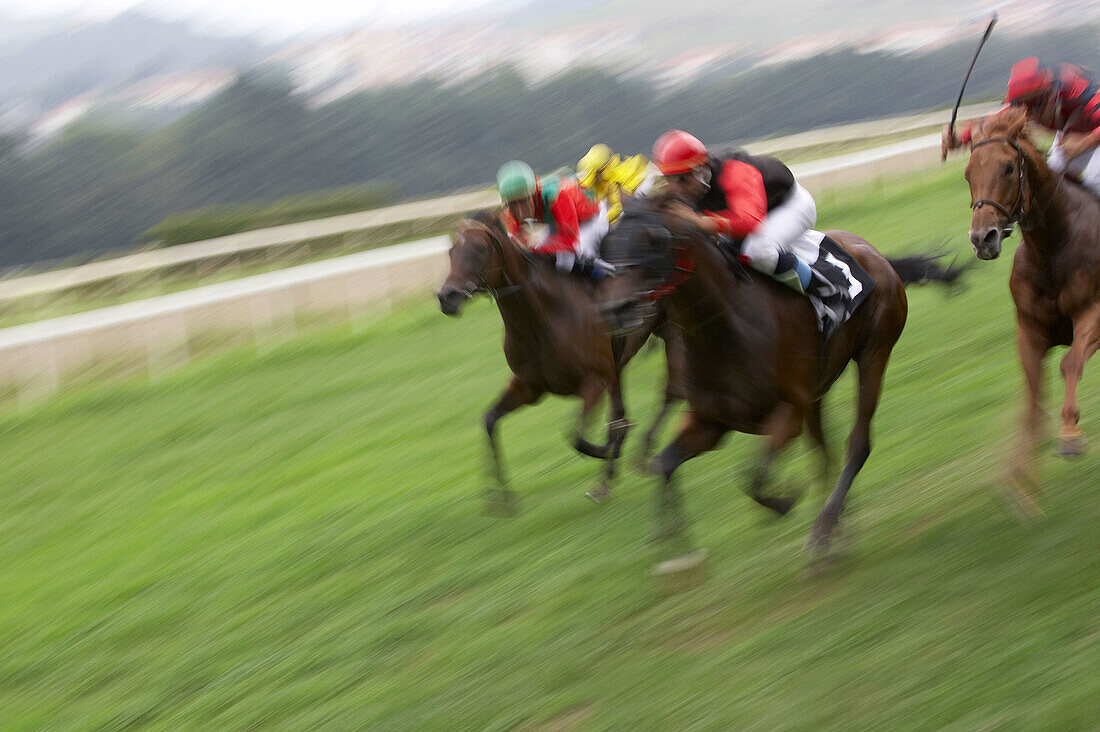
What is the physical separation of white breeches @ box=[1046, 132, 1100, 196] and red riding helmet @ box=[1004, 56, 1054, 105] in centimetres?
25

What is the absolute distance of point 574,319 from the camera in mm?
5312

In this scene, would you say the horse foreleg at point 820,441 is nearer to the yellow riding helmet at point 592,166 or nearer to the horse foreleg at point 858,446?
the horse foreleg at point 858,446

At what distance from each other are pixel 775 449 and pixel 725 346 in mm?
343

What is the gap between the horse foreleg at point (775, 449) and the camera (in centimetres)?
384

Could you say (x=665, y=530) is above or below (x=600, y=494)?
above

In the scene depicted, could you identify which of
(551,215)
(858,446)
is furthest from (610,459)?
(858,446)

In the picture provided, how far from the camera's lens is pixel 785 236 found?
13.9 ft

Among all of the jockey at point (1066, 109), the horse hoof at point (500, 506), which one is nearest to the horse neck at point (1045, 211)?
the jockey at point (1066, 109)

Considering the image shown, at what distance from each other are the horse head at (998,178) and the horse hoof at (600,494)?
196cm

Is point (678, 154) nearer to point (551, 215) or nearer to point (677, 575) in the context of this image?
point (677, 575)

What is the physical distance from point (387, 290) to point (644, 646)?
7.30 metres

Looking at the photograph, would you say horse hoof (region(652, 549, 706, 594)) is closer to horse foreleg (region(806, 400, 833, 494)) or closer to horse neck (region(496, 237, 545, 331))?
horse foreleg (region(806, 400, 833, 494))

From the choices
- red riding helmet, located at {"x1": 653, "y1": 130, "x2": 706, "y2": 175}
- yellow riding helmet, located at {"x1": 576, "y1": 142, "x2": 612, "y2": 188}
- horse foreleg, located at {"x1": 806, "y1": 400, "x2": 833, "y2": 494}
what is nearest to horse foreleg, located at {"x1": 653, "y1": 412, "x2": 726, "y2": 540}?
horse foreleg, located at {"x1": 806, "y1": 400, "x2": 833, "y2": 494}

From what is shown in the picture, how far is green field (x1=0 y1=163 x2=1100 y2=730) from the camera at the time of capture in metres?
3.41
